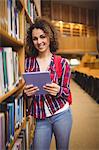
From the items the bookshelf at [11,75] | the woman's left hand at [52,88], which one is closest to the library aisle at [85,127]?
the bookshelf at [11,75]

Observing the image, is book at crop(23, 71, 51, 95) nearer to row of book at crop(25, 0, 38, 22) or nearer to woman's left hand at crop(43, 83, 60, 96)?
woman's left hand at crop(43, 83, 60, 96)

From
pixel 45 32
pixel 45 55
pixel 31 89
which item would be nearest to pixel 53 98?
pixel 31 89

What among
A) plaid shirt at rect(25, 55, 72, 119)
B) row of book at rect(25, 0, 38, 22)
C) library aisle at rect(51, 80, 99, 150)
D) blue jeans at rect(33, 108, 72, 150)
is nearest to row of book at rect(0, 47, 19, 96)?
plaid shirt at rect(25, 55, 72, 119)

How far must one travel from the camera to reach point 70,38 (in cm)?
1573

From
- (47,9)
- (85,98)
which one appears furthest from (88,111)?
(47,9)

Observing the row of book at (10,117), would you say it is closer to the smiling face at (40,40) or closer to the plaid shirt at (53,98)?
the plaid shirt at (53,98)

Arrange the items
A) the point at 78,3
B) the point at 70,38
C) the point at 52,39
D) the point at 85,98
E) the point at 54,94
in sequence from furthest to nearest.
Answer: the point at 70,38 < the point at 78,3 < the point at 85,98 < the point at 52,39 < the point at 54,94

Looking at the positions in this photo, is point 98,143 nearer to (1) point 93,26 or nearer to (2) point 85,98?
(2) point 85,98

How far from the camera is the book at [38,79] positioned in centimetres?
179

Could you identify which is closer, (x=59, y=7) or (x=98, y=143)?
(x=98, y=143)

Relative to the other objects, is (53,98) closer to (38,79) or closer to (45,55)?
(38,79)

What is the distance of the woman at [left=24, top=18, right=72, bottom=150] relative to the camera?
6.28ft

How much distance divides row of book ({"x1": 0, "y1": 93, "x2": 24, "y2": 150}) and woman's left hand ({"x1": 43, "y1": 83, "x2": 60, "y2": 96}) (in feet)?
0.94

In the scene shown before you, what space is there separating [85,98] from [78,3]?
808 centimetres
